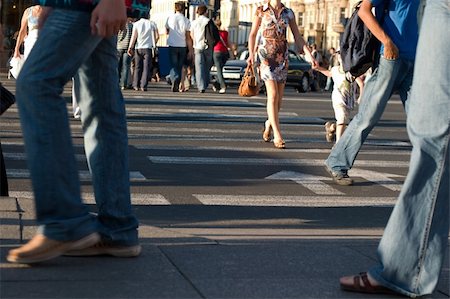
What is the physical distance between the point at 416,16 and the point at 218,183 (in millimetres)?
2025

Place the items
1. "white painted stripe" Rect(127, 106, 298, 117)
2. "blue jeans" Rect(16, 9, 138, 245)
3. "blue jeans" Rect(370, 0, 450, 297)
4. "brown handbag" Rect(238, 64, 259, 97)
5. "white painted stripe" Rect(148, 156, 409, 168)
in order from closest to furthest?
"blue jeans" Rect(370, 0, 450, 297)
"blue jeans" Rect(16, 9, 138, 245)
"white painted stripe" Rect(148, 156, 409, 168)
"brown handbag" Rect(238, 64, 259, 97)
"white painted stripe" Rect(127, 106, 298, 117)

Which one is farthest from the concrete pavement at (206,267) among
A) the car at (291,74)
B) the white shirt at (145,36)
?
the car at (291,74)

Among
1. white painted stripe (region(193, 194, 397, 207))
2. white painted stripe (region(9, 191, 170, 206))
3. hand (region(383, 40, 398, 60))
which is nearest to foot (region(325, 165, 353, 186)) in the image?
white painted stripe (region(193, 194, 397, 207))

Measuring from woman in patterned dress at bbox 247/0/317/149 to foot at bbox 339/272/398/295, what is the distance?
8.48 m

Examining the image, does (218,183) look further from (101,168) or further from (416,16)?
(101,168)

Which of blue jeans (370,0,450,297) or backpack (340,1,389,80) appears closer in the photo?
blue jeans (370,0,450,297)

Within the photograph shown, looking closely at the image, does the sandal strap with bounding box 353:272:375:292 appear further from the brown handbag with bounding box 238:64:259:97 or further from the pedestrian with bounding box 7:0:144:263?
the brown handbag with bounding box 238:64:259:97

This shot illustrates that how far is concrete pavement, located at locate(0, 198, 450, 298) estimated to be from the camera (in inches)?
191

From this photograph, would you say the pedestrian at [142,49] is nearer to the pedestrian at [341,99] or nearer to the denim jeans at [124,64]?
the denim jeans at [124,64]

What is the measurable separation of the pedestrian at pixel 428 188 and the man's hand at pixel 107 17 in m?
1.21

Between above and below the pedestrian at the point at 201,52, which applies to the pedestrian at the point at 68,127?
above

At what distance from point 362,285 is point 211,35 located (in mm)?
24379

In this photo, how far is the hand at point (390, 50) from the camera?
9641mm

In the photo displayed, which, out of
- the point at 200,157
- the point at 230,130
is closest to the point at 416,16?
the point at 200,157
